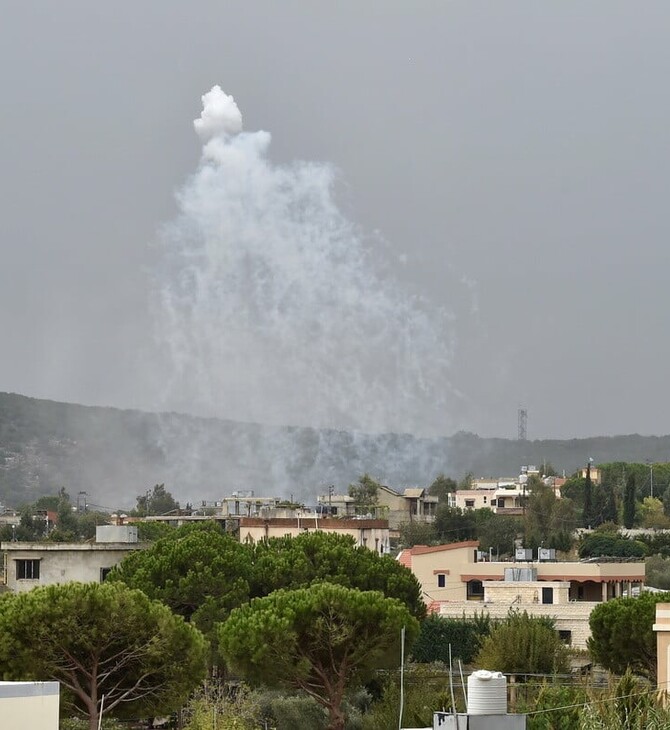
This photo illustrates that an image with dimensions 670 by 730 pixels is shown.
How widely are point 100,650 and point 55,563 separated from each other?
23259 millimetres

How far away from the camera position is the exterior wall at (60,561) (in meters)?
65.1

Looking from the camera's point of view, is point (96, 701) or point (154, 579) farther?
point (154, 579)

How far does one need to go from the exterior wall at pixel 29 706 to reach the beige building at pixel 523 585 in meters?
47.5

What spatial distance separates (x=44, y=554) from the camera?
215 feet

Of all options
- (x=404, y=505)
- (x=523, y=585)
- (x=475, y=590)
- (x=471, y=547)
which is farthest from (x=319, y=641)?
(x=404, y=505)

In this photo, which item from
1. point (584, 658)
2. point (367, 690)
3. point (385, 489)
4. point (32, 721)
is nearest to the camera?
point (32, 721)

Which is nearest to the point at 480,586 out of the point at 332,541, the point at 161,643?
the point at 332,541

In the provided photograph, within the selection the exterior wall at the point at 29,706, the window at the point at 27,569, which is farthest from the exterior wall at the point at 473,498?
the exterior wall at the point at 29,706

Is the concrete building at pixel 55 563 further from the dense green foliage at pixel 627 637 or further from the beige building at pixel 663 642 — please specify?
the beige building at pixel 663 642

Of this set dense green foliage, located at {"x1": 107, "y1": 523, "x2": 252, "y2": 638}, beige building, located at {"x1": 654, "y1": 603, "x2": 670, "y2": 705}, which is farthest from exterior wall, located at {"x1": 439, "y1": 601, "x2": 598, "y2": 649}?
beige building, located at {"x1": 654, "y1": 603, "x2": 670, "y2": 705}

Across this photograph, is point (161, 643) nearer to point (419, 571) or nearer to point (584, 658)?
point (584, 658)

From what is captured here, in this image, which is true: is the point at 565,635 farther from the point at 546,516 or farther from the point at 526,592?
the point at 546,516

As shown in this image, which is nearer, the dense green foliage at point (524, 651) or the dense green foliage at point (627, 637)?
the dense green foliage at point (627, 637)

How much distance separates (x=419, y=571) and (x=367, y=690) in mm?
29516
